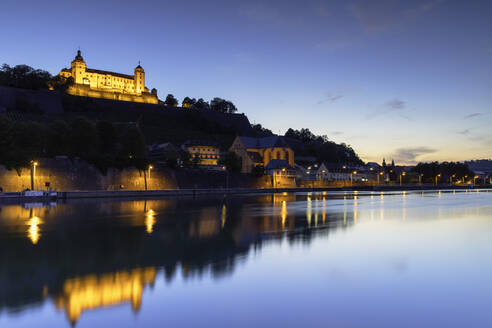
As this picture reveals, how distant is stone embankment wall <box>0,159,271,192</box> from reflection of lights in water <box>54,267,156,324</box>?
3393cm

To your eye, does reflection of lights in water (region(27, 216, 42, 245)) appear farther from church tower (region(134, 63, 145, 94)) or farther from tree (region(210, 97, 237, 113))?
tree (region(210, 97, 237, 113))

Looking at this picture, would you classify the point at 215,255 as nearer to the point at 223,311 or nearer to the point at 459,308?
the point at 223,311

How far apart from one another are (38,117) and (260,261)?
221ft

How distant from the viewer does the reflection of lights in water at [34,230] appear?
1338 centimetres

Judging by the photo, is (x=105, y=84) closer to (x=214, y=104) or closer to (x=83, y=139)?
(x=214, y=104)

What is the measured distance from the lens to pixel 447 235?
53.9 ft

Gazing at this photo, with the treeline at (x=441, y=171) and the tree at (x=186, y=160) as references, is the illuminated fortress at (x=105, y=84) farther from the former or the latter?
the treeline at (x=441, y=171)

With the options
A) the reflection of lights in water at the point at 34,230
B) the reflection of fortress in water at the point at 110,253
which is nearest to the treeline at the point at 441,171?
the reflection of fortress in water at the point at 110,253

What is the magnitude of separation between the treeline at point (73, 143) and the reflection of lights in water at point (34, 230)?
70.8 ft

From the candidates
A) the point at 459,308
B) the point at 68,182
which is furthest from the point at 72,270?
the point at 68,182

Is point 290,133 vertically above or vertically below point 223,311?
above

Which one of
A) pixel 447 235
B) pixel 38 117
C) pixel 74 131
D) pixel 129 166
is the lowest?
pixel 447 235

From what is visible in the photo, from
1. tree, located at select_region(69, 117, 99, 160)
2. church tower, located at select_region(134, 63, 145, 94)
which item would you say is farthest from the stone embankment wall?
church tower, located at select_region(134, 63, 145, 94)

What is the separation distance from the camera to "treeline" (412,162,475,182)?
111625 mm
